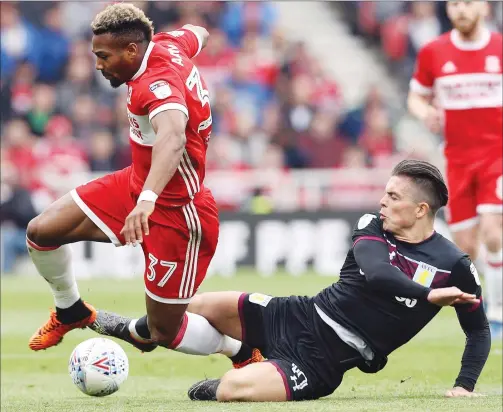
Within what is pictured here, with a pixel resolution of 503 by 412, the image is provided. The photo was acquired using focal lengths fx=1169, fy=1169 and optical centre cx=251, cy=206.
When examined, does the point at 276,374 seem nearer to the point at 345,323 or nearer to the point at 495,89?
the point at 345,323

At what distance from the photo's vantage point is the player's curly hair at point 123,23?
250 inches

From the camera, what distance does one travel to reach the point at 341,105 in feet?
63.3

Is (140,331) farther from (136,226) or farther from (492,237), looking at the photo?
(492,237)

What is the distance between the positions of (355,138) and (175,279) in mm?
11983

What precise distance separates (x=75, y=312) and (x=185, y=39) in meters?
1.84

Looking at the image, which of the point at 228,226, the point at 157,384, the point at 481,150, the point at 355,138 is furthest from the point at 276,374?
the point at 355,138

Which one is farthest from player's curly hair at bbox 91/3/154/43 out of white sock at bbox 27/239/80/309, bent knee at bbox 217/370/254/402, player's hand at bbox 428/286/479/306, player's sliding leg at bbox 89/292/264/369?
player's hand at bbox 428/286/479/306

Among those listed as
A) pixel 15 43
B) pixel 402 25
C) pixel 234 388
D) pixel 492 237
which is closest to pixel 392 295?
pixel 234 388

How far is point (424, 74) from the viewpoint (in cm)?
978

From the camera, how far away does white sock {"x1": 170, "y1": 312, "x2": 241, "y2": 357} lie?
694 cm

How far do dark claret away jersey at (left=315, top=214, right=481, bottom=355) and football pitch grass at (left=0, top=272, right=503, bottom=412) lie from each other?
38 cm

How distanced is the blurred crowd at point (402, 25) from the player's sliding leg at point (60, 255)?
13113 millimetres

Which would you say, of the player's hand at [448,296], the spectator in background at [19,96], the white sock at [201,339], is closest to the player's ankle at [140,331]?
the white sock at [201,339]

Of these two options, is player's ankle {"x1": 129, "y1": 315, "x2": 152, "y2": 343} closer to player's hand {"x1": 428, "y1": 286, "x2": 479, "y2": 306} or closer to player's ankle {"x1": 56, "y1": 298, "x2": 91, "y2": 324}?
player's ankle {"x1": 56, "y1": 298, "x2": 91, "y2": 324}
